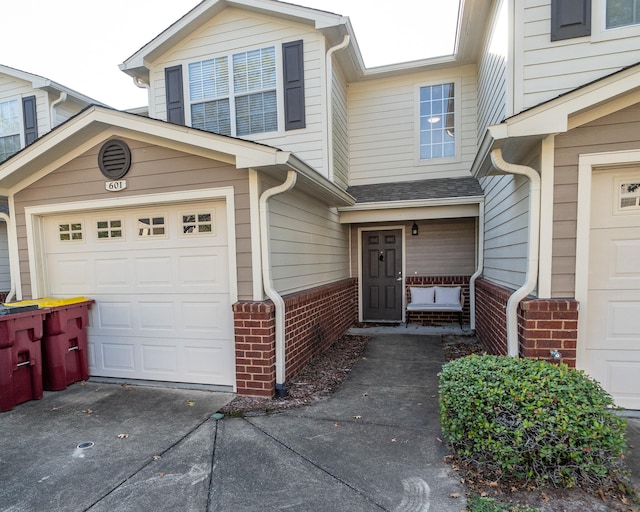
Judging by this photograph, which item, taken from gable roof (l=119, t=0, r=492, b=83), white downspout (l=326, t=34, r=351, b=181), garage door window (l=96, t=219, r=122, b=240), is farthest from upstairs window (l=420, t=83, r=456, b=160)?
garage door window (l=96, t=219, r=122, b=240)

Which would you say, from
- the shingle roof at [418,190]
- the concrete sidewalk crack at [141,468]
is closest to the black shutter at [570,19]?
the shingle roof at [418,190]

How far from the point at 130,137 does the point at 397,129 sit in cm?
514

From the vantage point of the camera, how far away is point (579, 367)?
334cm

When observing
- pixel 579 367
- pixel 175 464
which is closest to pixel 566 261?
pixel 579 367

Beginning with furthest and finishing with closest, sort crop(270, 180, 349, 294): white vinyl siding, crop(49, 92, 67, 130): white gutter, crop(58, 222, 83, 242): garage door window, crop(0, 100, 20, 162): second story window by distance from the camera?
crop(0, 100, 20, 162): second story window < crop(49, 92, 67, 130): white gutter < crop(58, 222, 83, 242): garage door window < crop(270, 180, 349, 294): white vinyl siding

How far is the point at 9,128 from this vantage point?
7.95 meters

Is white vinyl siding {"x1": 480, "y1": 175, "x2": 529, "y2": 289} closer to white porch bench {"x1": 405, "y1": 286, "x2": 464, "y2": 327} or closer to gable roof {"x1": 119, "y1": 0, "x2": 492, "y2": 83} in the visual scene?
white porch bench {"x1": 405, "y1": 286, "x2": 464, "y2": 327}

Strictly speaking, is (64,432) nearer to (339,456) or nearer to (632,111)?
(339,456)

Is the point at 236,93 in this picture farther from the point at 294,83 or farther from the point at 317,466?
the point at 317,466

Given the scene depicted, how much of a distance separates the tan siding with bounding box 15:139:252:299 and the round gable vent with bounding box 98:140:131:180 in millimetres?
74

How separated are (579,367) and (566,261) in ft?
3.35

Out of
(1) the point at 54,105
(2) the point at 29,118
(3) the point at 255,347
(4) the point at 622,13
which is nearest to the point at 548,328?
(3) the point at 255,347

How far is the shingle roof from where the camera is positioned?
21.3ft

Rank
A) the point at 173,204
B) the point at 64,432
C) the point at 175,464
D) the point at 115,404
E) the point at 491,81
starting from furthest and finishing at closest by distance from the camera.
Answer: the point at 491,81, the point at 173,204, the point at 115,404, the point at 64,432, the point at 175,464
